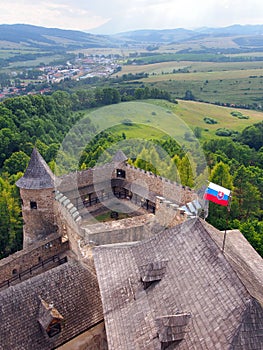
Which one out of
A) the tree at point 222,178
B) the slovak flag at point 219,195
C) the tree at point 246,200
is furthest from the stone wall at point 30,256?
the tree at point 246,200

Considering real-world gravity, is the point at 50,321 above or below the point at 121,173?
above

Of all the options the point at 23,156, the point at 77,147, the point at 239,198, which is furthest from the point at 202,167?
the point at 23,156

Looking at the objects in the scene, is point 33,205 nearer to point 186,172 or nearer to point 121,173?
point 121,173

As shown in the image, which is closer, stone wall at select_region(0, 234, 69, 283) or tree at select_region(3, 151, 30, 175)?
stone wall at select_region(0, 234, 69, 283)

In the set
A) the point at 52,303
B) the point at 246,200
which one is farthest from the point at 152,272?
the point at 246,200

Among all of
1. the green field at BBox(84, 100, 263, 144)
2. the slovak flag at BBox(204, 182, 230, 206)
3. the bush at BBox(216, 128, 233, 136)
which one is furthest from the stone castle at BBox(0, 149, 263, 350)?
the bush at BBox(216, 128, 233, 136)

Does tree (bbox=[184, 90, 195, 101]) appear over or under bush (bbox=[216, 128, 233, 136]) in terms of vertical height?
over

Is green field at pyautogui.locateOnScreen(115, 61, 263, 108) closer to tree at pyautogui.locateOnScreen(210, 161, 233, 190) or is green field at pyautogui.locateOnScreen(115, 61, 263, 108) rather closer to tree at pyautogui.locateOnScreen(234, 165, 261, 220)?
tree at pyautogui.locateOnScreen(234, 165, 261, 220)
